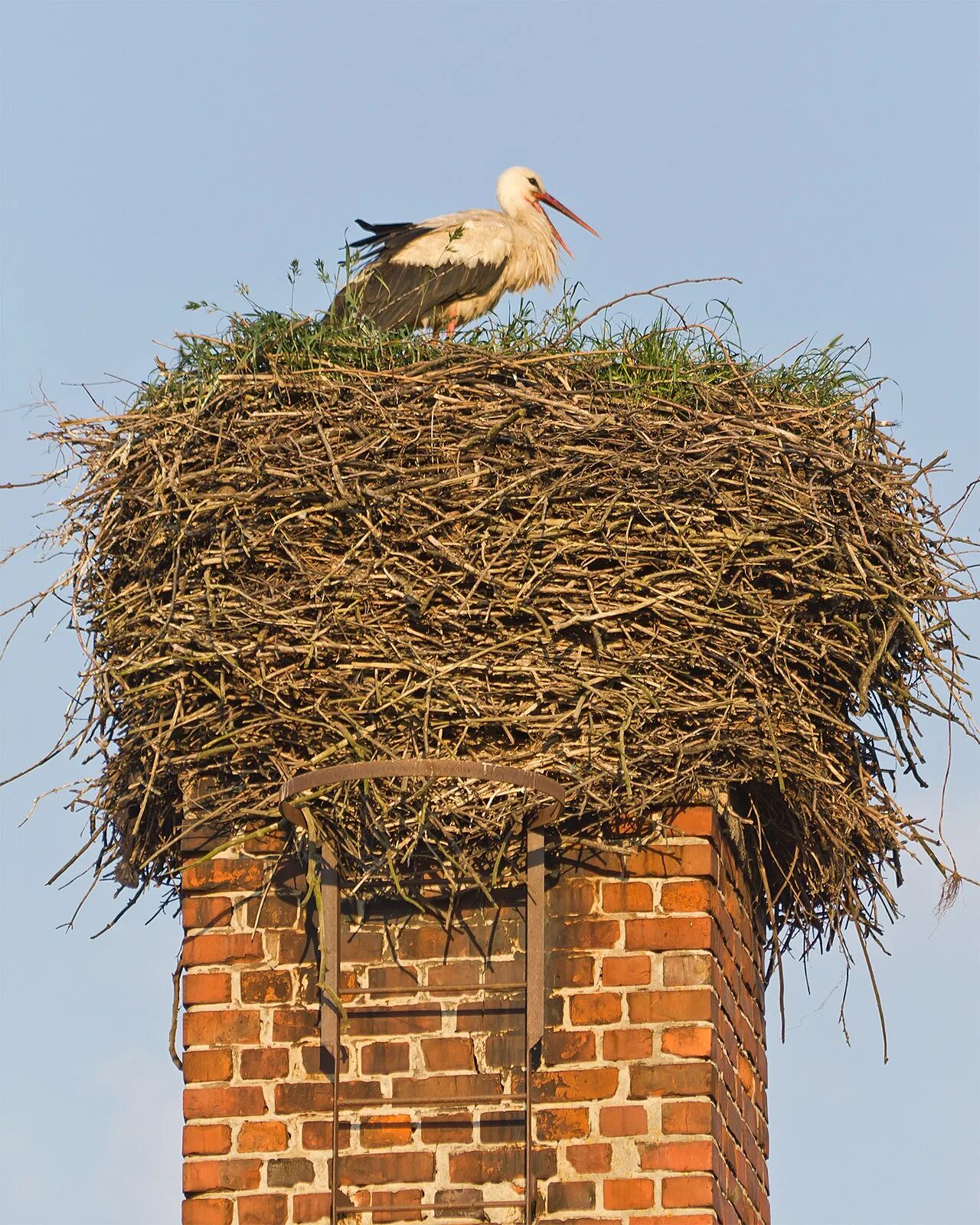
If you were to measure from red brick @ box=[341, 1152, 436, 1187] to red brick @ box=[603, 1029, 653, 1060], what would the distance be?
0.57 meters

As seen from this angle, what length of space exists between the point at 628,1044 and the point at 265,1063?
104 centimetres

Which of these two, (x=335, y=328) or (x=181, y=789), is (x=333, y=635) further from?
(x=335, y=328)

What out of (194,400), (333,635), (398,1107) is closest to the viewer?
(398,1107)

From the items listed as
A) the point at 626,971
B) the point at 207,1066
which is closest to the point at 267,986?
the point at 207,1066

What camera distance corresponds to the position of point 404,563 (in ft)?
21.1

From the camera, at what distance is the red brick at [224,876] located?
6.32m

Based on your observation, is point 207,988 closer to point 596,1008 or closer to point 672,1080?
point 596,1008

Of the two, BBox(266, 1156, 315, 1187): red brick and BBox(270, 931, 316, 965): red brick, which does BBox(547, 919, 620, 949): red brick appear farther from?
BBox(266, 1156, 315, 1187): red brick

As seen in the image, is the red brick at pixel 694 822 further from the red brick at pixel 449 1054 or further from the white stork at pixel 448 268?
the white stork at pixel 448 268

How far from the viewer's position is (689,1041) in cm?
594

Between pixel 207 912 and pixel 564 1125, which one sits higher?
pixel 207 912

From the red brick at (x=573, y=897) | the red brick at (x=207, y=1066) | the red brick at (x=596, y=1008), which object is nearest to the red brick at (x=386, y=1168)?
the red brick at (x=207, y=1066)

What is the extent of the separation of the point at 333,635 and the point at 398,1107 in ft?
4.54

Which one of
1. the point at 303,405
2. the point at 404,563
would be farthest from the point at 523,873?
the point at 303,405
